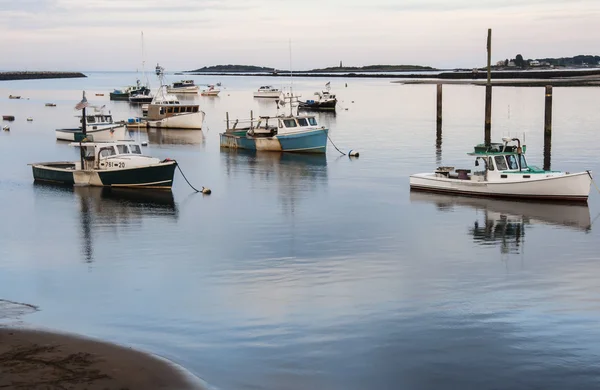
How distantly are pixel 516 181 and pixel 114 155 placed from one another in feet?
56.6

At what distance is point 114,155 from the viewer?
3694 centimetres

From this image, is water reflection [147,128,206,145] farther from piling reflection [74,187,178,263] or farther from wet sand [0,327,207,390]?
wet sand [0,327,207,390]

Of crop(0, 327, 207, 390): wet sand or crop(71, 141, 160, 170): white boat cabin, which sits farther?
crop(71, 141, 160, 170): white boat cabin

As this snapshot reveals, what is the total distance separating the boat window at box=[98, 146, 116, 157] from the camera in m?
36.7

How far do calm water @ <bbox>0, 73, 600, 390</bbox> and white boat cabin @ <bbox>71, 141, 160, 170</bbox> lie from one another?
1.50 meters

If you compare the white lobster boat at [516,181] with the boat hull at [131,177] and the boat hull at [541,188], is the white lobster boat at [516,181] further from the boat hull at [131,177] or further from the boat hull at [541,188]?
the boat hull at [131,177]

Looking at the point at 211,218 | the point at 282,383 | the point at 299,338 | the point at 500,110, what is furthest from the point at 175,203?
the point at 500,110

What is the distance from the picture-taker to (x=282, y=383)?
13.8 metres

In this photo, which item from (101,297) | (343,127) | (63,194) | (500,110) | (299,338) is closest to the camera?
(299,338)

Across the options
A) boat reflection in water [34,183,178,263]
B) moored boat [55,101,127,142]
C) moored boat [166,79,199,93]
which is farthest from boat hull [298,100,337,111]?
moored boat [166,79,199,93]

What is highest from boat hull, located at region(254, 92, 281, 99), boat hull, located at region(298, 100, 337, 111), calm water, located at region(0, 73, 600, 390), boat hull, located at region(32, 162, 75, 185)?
boat hull, located at region(254, 92, 281, 99)

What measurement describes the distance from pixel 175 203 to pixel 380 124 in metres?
47.5

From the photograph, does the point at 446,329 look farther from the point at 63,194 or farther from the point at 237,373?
the point at 63,194

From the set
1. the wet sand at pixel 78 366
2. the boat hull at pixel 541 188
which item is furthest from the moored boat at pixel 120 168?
the wet sand at pixel 78 366
